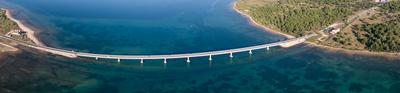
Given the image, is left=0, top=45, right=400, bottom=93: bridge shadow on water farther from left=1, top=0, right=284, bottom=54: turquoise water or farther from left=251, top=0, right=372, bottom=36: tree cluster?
left=251, top=0, right=372, bottom=36: tree cluster

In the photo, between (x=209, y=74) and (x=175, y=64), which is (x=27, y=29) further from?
(x=209, y=74)

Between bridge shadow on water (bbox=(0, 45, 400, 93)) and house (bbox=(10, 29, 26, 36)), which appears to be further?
house (bbox=(10, 29, 26, 36))

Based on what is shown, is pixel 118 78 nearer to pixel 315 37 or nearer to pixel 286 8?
pixel 315 37

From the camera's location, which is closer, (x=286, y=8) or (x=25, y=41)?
(x=25, y=41)

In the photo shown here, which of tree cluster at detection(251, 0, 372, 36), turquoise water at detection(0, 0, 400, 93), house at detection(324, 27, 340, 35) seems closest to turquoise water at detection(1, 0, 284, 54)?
turquoise water at detection(0, 0, 400, 93)

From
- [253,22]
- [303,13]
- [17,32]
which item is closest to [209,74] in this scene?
[253,22]

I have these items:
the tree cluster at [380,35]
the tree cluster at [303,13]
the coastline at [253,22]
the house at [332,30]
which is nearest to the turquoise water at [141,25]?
the coastline at [253,22]

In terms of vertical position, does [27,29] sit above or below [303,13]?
below

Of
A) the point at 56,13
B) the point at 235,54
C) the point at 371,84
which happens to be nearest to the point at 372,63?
the point at 371,84
